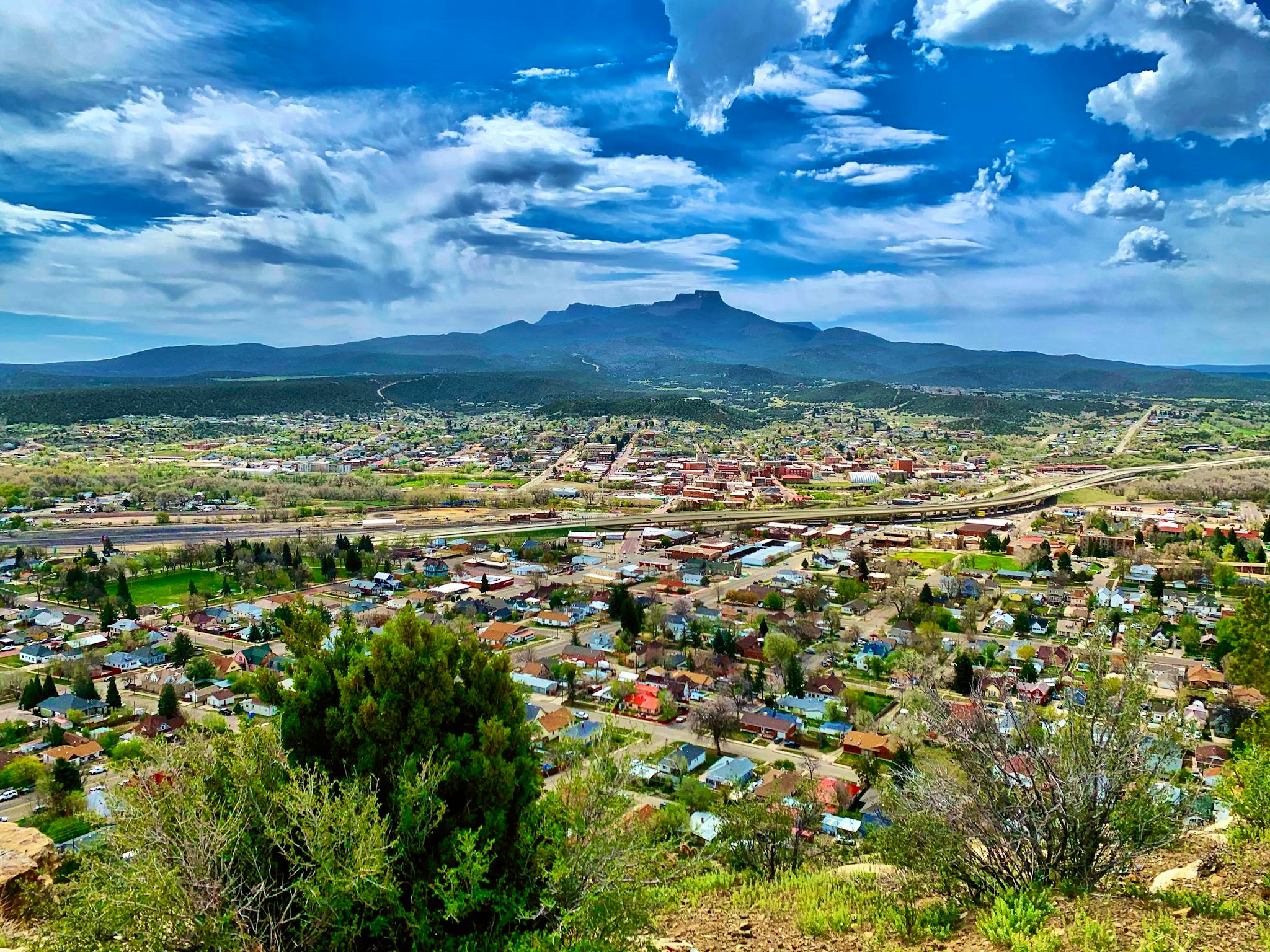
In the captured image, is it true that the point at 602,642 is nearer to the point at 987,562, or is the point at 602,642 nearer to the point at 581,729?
the point at 581,729

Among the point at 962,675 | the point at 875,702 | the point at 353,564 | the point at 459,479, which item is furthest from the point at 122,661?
the point at 459,479

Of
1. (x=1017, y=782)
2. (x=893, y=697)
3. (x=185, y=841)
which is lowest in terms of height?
(x=893, y=697)

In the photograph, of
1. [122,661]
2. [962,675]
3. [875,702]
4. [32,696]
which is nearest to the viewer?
[32,696]

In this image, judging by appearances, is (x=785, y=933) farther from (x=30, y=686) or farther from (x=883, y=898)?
(x=30, y=686)

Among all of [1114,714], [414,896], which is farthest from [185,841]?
[1114,714]

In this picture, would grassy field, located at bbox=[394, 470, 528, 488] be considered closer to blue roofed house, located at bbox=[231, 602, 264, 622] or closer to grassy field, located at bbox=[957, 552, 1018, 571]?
blue roofed house, located at bbox=[231, 602, 264, 622]

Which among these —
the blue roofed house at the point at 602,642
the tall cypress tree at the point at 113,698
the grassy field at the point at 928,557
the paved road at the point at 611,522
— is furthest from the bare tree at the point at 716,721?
the paved road at the point at 611,522

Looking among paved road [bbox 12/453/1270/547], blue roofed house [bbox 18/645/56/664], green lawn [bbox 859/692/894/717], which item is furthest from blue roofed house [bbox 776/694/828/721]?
paved road [bbox 12/453/1270/547]
